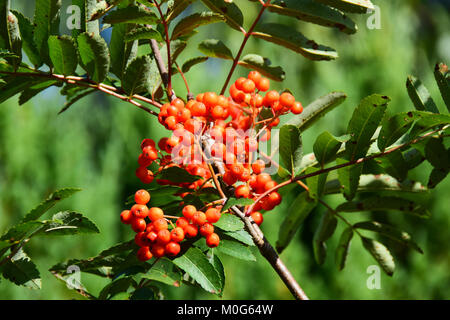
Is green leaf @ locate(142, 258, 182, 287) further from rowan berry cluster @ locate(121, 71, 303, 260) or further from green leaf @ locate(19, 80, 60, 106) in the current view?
green leaf @ locate(19, 80, 60, 106)

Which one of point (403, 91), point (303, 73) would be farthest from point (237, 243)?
point (303, 73)

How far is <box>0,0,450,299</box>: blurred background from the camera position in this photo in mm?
2410

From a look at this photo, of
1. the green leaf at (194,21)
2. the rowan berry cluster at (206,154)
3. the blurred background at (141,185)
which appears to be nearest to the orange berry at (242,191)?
the rowan berry cluster at (206,154)

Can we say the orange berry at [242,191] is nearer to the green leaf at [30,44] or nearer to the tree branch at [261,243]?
the tree branch at [261,243]

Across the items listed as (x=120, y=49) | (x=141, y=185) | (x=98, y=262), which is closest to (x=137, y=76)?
(x=120, y=49)

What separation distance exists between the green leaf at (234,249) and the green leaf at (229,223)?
44mm

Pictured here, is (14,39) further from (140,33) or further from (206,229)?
(206,229)

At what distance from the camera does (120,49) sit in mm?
605

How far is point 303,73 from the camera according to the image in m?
4.25

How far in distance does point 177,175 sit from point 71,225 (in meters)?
0.14

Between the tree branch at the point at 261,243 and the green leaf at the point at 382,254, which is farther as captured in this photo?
the green leaf at the point at 382,254

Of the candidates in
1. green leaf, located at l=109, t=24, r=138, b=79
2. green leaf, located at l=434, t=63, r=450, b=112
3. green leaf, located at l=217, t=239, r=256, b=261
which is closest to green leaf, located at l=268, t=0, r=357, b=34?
green leaf, located at l=434, t=63, r=450, b=112

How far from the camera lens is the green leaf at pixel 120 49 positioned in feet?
1.92
